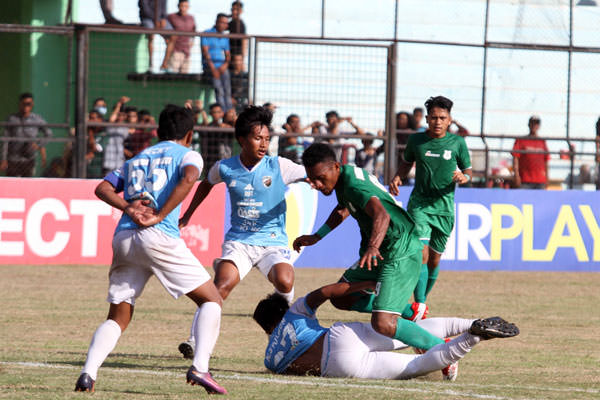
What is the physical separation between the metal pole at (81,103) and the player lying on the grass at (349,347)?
958cm

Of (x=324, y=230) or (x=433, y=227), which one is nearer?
(x=324, y=230)

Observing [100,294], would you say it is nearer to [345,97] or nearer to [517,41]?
[345,97]

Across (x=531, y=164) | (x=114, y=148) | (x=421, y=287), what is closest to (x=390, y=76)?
(x=531, y=164)

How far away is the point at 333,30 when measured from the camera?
20578 mm

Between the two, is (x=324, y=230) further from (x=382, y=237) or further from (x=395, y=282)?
(x=382, y=237)

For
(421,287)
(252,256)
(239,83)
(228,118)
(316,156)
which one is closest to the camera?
(316,156)

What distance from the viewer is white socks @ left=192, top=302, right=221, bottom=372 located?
6.55 meters

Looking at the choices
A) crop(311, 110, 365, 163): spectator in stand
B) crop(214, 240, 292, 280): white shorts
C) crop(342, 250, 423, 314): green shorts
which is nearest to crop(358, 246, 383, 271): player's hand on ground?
crop(342, 250, 423, 314): green shorts

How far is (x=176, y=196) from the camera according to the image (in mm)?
6754

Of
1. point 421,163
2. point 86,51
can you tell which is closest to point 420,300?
point 421,163

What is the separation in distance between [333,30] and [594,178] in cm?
552

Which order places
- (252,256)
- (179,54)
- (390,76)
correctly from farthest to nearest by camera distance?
1. (390,76)
2. (179,54)
3. (252,256)

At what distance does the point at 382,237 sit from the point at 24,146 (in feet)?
35.9

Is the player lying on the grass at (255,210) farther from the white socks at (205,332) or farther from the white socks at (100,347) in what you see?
the white socks at (100,347)
